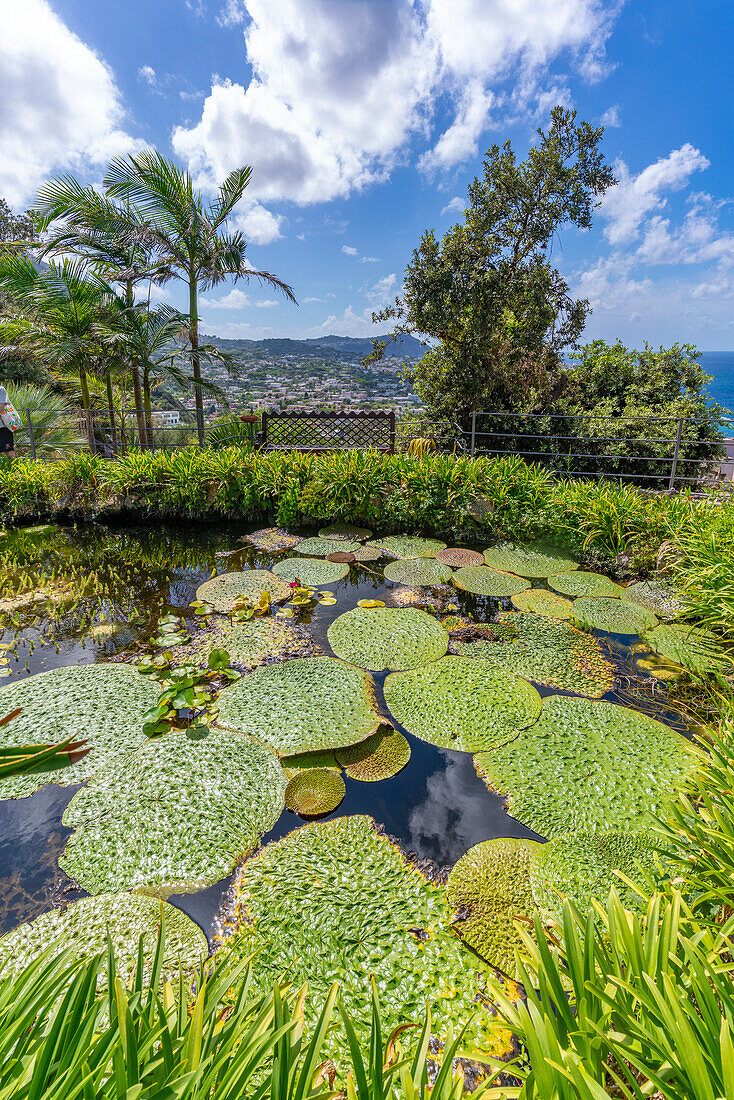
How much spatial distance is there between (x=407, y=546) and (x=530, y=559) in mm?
1318

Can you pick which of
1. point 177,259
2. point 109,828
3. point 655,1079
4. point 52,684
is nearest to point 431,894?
point 655,1079

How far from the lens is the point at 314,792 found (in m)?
2.19

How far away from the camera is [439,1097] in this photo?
808mm

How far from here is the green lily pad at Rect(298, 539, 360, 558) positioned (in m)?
5.15

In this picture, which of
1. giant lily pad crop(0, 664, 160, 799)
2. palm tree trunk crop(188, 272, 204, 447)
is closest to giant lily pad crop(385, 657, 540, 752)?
giant lily pad crop(0, 664, 160, 799)

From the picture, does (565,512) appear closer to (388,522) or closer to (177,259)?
(388,522)

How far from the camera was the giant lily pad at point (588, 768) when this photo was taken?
2016 mm

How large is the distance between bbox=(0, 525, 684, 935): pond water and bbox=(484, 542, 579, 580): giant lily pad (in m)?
0.30

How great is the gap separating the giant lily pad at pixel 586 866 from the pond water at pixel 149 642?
0.19 m

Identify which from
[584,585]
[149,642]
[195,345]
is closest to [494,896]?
[149,642]

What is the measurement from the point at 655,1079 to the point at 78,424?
1026cm

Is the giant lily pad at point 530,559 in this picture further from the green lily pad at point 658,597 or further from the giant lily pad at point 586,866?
the giant lily pad at point 586,866


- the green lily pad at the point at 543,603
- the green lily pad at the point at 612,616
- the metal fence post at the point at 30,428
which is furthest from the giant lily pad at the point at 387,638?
the metal fence post at the point at 30,428

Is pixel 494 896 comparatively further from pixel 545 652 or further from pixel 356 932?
pixel 545 652
